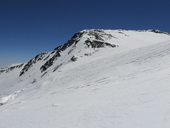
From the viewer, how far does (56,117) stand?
472 inches

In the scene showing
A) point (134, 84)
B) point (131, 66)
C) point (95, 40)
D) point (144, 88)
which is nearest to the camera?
point (144, 88)

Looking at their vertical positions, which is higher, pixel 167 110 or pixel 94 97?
pixel 94 97

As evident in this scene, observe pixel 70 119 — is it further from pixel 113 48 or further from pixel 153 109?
pixel 113 48

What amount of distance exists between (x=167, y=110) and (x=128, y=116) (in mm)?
1560

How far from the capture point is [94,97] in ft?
49.5

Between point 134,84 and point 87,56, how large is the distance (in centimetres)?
4342

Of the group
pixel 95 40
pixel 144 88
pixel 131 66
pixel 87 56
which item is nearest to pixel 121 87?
pixel 144 88

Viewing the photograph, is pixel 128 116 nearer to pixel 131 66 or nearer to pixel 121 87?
pixel 121 87

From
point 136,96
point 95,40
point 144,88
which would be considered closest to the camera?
point 136,96

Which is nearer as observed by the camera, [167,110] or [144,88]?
[167,110]

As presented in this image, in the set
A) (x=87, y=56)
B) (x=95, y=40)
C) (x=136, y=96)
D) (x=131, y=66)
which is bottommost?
(x=136, y=96)

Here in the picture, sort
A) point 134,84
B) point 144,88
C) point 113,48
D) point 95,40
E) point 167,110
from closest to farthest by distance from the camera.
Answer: point 167,110
point 144,88
point 134,84
point 113,48
point 95,40

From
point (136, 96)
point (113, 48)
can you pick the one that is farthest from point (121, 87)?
point (113, 48)

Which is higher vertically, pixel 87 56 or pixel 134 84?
pixel 87 56
